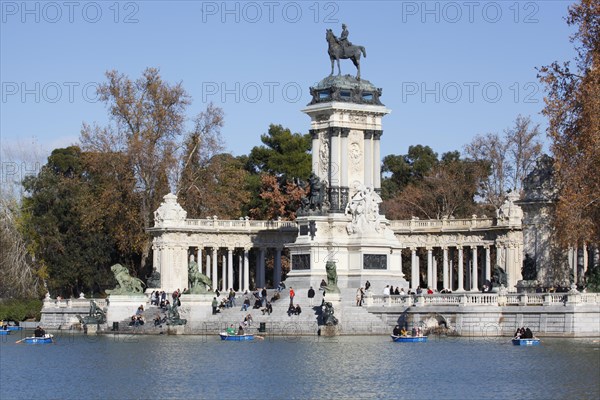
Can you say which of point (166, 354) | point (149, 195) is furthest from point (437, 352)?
point (149, 195)

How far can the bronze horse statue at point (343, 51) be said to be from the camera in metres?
85.2

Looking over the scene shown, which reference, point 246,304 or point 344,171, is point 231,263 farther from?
point 246,304

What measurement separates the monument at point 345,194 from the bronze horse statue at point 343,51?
2.1 inches

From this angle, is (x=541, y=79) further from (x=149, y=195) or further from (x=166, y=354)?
(x=149, y=195)

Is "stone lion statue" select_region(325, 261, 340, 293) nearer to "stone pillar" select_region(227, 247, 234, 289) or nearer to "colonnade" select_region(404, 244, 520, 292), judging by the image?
"colonnade" select_region(404, 244, 520, 292)

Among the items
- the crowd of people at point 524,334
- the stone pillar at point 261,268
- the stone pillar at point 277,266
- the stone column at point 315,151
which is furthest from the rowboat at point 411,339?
the stone pillar at point 277,266

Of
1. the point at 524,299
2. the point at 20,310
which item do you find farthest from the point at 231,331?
the point at 20,310

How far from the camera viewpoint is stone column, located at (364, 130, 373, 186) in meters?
84.1

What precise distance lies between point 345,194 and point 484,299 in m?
18.1

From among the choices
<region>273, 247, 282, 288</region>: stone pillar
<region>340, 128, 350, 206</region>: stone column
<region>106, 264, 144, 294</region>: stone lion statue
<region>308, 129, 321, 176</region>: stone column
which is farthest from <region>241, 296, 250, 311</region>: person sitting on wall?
<region>273, 247, 282, 288</region>: stone pillar

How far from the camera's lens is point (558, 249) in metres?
74.1

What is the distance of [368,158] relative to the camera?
8406 cm

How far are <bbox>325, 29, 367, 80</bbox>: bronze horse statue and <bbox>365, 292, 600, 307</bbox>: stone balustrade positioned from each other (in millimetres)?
17602

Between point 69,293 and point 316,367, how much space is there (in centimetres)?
5222
